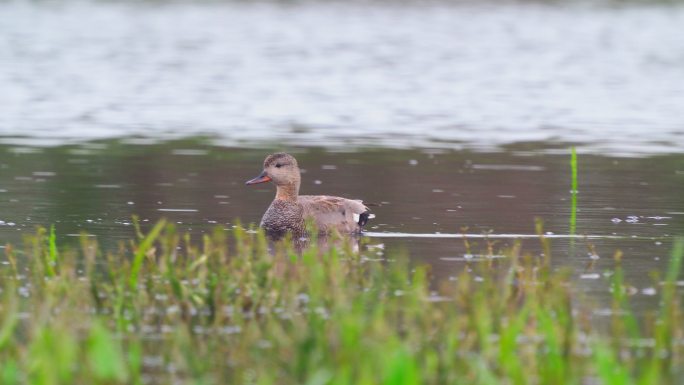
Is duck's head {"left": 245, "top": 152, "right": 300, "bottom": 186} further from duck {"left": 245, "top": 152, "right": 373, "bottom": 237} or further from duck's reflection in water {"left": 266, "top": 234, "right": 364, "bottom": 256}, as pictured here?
duck's reflection in water {"left": 266, "top": 234, "right": 364, "bottom": 256}

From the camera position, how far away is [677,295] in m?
9.64

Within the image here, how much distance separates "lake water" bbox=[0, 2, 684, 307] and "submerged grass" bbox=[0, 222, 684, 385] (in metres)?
1.40

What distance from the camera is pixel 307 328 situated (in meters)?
7.99

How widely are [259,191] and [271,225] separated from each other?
3.38 metres

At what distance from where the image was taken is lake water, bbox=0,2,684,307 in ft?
44.6

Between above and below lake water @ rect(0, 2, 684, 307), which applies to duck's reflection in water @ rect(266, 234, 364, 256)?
below

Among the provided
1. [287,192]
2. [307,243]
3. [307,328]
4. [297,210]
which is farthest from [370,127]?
[307,328]

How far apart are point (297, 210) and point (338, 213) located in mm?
461

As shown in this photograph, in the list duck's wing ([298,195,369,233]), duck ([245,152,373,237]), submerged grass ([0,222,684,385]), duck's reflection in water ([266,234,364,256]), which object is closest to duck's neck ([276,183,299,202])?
duck ([245,152,373,237])

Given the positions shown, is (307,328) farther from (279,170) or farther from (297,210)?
(279,170)

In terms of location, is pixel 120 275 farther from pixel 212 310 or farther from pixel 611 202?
pixel 611 202

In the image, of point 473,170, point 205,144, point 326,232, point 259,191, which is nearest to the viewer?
point 326,232

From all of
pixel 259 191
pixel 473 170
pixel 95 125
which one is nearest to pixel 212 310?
pixel 259 191

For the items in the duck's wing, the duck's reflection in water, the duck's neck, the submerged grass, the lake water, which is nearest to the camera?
the submerged grass
